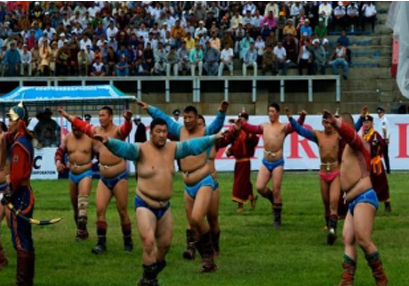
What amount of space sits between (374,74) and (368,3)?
3.02 m

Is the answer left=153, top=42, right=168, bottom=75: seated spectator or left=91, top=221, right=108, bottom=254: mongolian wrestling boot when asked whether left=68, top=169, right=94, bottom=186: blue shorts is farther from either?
left=153, top=42, right=168, bottom=75: seated spectator

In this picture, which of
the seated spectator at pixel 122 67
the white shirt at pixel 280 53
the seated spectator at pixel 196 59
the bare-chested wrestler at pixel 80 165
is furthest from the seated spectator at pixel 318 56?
the bare-chested wrestler at pixel 80 165

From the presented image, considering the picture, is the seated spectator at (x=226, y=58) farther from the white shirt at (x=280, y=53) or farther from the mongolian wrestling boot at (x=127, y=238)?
the mongolian wrestling boot at (x=127, y=238)

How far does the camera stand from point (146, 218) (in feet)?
47.5

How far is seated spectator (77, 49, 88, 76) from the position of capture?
41.8m

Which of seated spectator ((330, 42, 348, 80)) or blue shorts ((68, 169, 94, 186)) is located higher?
seated spectator ((330, 42, 348, 80))

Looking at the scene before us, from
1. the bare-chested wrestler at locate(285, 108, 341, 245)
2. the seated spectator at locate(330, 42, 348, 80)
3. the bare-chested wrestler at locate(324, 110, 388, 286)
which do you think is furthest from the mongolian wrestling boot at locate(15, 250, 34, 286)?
the seated spectator at locate(330, 42, 348, 80)

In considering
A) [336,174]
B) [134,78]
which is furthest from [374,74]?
[336,174]

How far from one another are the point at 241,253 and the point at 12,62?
83.8 ft

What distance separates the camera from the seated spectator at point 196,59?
41719 mm

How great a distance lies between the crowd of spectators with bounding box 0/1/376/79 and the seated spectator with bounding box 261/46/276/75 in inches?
1.4

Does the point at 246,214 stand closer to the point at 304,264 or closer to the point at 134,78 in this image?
the point at 304,264

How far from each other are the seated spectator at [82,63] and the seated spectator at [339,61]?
8819mm

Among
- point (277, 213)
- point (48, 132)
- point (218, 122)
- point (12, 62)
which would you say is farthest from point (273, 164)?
point (12, 62)
